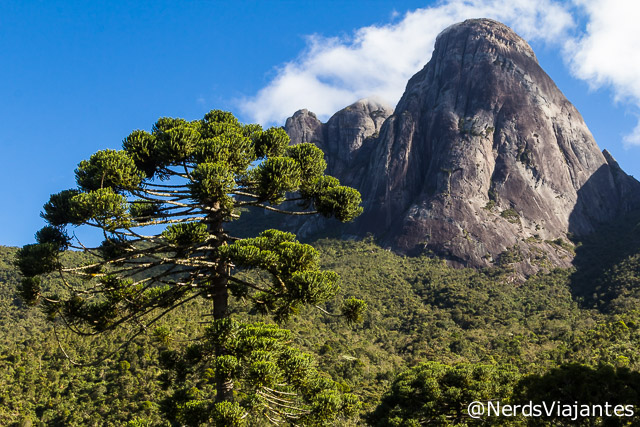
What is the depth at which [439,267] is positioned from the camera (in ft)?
340

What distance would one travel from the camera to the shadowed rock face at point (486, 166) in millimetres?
110125

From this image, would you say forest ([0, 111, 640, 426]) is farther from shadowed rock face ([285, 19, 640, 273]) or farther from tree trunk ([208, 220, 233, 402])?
shadowed rock face ([285, 19, 640, 273])

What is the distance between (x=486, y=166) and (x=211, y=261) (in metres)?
120

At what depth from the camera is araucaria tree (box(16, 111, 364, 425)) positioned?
8.74 metres

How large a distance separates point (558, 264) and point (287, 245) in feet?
356

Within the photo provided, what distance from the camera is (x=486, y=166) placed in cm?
12012

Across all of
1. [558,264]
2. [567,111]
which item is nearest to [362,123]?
[567,111]

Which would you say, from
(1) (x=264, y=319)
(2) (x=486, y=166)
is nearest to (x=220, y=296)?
(1) (x=264, y=319)

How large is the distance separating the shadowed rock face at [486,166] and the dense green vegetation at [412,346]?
24.9 ft

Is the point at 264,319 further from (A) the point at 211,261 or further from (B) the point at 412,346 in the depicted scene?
(A) the point at 211,261

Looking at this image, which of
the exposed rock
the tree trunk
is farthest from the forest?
the exposed rock

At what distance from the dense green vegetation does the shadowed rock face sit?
7.59 meters

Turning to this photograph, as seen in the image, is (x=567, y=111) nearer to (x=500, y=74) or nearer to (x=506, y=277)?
(x=500, y=74)

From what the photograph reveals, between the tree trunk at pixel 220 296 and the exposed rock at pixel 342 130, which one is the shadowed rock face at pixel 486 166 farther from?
the tree trunk at pixel 220 296
